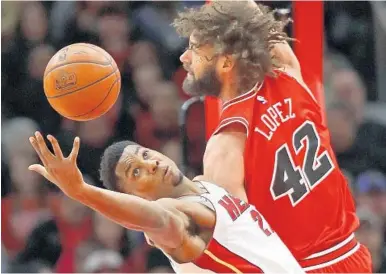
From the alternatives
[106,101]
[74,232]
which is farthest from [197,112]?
[106,101]

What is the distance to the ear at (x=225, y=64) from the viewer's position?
12.0 feet

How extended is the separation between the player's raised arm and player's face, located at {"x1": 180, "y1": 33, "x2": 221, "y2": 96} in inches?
7.9

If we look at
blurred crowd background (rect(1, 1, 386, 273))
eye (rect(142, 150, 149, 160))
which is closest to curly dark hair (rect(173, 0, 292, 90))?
eye (rect(142, 150, 149, 160))

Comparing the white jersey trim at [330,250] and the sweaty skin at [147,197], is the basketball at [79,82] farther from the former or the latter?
the white jersey trim at [330,250]

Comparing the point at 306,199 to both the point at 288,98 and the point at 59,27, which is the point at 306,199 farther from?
the point at 59,27

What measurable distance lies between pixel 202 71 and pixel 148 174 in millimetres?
686

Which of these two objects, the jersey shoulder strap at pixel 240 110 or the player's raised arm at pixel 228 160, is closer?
the player's raised arm at pixel 228 160

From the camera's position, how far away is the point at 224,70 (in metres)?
3.66

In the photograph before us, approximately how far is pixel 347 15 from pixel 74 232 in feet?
7.11

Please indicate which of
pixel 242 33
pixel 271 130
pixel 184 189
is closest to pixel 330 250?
pixel 271 130

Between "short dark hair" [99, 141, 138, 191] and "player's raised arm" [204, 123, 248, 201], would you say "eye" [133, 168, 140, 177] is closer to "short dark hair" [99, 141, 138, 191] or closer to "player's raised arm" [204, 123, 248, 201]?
"short dark hair" [99, 141, 138, 191]

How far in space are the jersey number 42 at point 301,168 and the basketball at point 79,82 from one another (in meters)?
0.78

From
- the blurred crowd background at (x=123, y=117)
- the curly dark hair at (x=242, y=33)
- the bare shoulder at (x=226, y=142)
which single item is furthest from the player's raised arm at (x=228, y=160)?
the blurred crowd background at (x=123, y=117)

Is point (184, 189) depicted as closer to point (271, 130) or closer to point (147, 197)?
point (147, 197)
